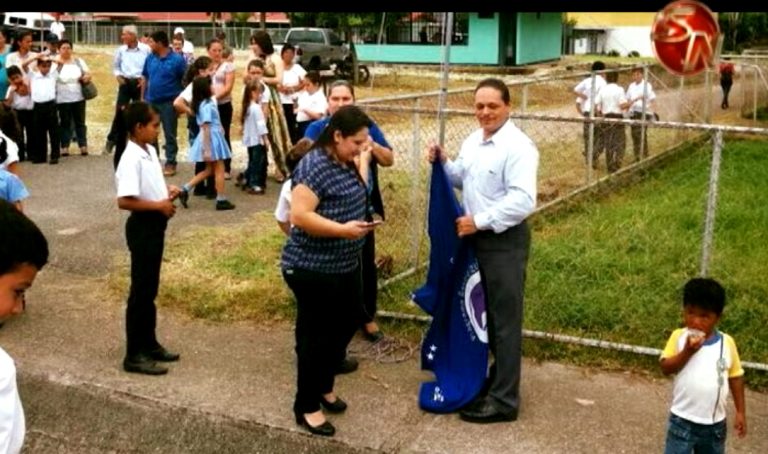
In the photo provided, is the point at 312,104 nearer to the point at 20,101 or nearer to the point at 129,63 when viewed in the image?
the point at 129,63

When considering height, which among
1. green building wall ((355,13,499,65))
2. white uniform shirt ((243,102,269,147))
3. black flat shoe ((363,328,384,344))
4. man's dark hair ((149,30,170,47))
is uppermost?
green building wall ((355,13,499,65))

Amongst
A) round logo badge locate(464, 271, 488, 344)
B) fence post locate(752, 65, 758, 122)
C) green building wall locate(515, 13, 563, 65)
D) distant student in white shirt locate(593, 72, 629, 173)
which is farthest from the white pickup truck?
round logo badge locate(464, 271, 488, 344)

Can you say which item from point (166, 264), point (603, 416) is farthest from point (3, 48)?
point (603, 416)

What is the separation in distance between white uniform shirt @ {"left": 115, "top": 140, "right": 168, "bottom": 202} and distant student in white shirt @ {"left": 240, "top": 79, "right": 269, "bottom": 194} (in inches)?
201

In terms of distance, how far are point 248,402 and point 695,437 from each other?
2.41m

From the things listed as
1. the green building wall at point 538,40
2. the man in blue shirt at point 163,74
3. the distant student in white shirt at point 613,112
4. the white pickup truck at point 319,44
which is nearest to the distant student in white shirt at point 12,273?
the man in blue shirt at point 163,74

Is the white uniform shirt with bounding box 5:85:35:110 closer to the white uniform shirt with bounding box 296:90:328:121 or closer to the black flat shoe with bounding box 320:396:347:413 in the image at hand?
the white uniform shirt with bounding box 296:90:328:121

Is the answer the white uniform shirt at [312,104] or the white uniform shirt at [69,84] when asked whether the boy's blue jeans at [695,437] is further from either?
the white uniform shirt at [69,84]

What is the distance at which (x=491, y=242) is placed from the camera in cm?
464

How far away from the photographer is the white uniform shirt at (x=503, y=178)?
4.42 metres

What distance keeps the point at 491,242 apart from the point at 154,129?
205 centimetres

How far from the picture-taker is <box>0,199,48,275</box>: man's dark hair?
1.72 metres

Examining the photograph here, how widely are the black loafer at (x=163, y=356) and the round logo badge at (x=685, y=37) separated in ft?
15.0

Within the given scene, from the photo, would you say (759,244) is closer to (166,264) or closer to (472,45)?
(166,264)
